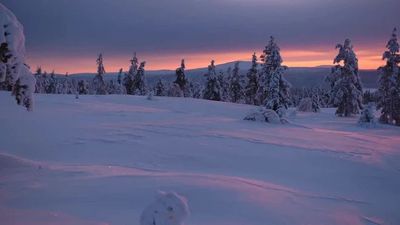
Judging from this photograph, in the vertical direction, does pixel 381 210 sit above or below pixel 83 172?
below

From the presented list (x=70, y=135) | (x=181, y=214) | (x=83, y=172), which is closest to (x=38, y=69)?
(x=70, y=135)

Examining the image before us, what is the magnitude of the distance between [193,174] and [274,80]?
33031 mm

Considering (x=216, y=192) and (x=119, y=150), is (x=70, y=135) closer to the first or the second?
(x=119, y=150)

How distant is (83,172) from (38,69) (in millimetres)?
87149

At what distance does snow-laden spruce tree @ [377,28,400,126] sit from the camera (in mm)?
41656

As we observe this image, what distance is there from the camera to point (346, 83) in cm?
4738

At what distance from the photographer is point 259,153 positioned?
1609 centimetres

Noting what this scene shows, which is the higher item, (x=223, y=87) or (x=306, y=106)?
(x=223, y=87)

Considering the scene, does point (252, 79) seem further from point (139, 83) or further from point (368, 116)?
point (368, 116)

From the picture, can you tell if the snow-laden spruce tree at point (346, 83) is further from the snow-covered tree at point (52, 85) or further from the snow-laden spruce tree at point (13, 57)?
the snow-covered tree at point (52, 85)

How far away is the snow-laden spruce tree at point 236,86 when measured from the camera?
7294 cm

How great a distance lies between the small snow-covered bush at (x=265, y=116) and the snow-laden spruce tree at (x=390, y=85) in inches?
701

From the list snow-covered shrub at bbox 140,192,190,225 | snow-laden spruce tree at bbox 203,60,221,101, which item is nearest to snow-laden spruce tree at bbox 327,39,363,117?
snow-laden spruce tree at bbox 203,60,221,101

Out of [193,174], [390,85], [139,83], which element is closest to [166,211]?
[193,174]
